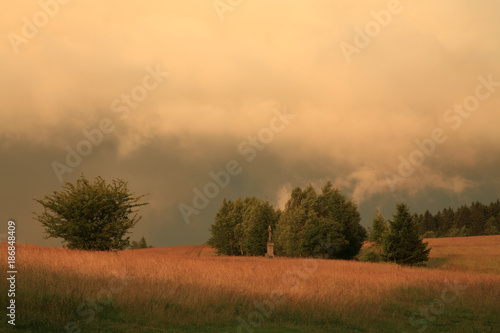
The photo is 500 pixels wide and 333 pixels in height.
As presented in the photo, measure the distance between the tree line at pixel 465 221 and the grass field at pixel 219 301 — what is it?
108058 millimetres

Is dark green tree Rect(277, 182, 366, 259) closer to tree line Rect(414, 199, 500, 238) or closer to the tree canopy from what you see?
the tree canopy

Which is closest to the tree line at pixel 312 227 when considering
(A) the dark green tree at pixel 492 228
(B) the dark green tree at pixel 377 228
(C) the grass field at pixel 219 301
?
(B) the dark green tree at pixel 377 228

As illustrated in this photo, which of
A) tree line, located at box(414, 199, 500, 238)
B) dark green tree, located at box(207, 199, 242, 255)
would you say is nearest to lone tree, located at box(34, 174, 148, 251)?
dark green tree, located at box(207, 199, 242, 255)

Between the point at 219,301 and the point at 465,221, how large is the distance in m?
142

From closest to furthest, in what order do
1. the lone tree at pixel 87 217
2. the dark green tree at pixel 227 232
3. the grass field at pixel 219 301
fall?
the grass field at pixel 219 301 < the lone tree at pixel 87 217 < the dark green tree at pixel 227 232

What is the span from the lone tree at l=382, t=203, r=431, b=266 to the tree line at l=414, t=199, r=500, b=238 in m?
86.2

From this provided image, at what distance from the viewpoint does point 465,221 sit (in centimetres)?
13562

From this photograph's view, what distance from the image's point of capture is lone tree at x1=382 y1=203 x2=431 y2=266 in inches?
1406

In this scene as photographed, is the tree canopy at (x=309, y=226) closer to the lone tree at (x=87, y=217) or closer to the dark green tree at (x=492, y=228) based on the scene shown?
the lone tree at (x=87, y=217)

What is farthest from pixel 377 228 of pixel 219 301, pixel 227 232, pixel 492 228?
pixel 492 228

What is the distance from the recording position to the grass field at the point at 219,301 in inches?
406

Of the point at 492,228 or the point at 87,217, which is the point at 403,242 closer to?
the point at 87,217

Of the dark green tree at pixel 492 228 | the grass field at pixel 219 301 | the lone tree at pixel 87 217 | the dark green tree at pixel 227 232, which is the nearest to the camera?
the grass field at pixel 219 301

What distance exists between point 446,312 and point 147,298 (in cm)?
1011
